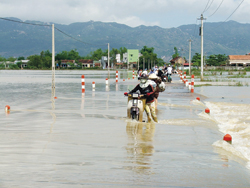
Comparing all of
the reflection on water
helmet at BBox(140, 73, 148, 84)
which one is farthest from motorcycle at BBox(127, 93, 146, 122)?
helmet at BBox(140, 73, 148, 84)

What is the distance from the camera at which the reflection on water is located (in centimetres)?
716

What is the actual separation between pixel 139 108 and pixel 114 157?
466cm

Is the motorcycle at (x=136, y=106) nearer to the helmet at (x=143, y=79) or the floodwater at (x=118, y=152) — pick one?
the floodwater at (x=118, y=152)

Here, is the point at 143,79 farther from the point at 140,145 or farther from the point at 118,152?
the point at 118,152

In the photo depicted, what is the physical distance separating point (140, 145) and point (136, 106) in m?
3.30

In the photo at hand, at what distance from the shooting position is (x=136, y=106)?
12.3 meters

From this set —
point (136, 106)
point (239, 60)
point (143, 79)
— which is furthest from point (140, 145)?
point (239, 60)

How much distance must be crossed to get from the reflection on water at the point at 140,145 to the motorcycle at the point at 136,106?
212 mm

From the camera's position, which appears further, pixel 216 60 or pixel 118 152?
pixel 216 60

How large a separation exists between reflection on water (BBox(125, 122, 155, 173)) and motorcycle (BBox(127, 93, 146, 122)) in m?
0.21

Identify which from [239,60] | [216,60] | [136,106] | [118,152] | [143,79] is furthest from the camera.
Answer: [216,60]

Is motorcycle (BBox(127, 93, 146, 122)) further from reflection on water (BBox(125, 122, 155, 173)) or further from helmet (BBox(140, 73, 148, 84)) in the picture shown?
helmet (BBox(140, 73, 148, 84))

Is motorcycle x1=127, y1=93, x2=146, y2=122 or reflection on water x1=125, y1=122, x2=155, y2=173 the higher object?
motorcycle x1=127, y1=93, x2=146, y2=122

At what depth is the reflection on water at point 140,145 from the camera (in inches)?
282
